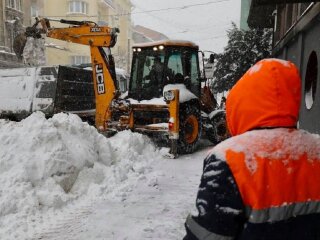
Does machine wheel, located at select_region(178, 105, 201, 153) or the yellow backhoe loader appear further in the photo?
the yellow backhoe loader

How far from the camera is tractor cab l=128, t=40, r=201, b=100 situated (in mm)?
9820

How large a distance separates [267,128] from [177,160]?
715cm

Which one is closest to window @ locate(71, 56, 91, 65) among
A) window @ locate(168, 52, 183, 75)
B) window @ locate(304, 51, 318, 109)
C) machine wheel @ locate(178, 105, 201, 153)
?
window @ locate(168, 52, 183, 75)

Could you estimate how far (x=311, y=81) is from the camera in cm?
772

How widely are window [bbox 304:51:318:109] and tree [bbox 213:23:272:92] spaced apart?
31.0 ft

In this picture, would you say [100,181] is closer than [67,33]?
Yes

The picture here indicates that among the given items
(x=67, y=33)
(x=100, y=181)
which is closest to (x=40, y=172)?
(x=100, y=181)

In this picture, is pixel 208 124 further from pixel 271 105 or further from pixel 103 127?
pixel 271 105

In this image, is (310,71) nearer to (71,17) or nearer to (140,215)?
(140,215)

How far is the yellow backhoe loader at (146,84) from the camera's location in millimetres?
9453

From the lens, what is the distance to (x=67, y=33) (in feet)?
32.9

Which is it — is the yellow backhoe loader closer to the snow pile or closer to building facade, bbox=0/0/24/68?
the snow pile

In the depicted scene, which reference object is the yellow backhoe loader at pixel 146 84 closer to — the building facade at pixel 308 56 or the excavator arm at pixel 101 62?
the excavator arm at pixel 101 62

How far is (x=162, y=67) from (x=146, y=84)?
676mm
